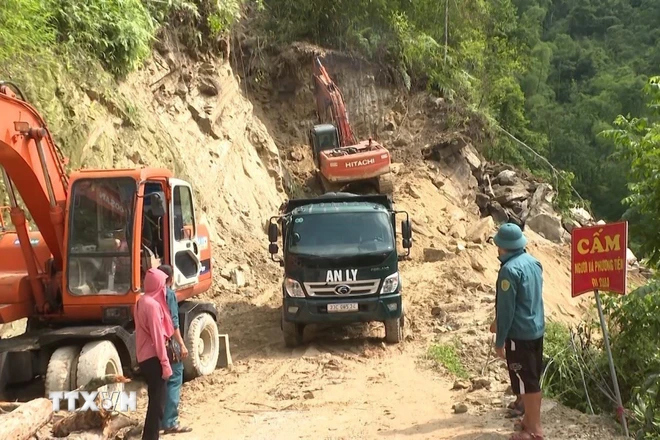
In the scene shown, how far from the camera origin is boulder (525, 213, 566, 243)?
81.8 feet

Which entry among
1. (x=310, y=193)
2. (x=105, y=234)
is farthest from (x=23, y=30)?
(x=310, y=193)

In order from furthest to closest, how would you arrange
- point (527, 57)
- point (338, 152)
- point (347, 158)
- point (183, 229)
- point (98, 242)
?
point (527, 57)
point (338, 152)
point (347, 158)
point (183, 229)
point (98, 242)

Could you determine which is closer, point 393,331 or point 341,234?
point 393,331

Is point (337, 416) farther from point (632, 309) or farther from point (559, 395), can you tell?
point (632, 309)

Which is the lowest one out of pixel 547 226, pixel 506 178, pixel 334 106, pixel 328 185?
pixel 547 226

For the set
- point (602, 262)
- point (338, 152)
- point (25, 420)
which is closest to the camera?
point (25, 420)

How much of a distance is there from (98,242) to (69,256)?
0.35m

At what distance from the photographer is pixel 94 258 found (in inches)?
307

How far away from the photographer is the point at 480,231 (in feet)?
66.4

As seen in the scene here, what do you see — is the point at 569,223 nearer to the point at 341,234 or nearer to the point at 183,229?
the point at 341,234

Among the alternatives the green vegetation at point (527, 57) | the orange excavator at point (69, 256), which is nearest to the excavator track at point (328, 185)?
the green vegetation at point (527, 57)

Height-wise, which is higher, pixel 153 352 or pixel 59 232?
pixel 59 232

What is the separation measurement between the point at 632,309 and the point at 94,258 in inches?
236

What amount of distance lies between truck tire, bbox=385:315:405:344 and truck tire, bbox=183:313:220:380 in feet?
8.59
